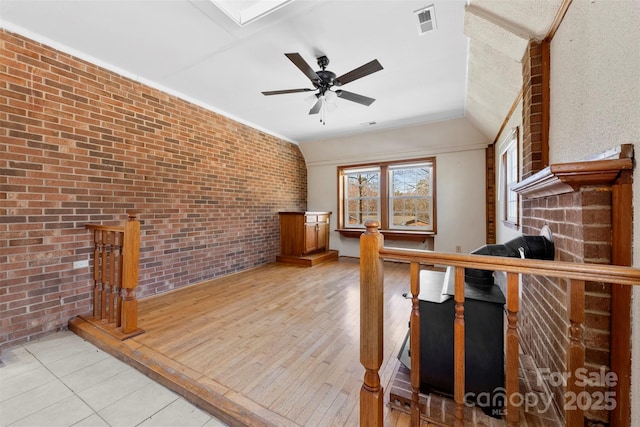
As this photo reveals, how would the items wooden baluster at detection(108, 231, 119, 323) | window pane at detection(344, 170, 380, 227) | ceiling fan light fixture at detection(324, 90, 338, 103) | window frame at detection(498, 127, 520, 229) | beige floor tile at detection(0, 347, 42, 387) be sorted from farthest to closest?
1. window pane at detection(344, 170, 380, 227)
2. window frame at detection(498, 127, 520, 229)
3. ceiling fan light fixture at detection(324, 90, 338, 103)
4. wooden baluster at detection(108, 231, 119, 323)
5. beige floor tile at detection(0, 347, 42, 387)

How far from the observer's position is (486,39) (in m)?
2.15

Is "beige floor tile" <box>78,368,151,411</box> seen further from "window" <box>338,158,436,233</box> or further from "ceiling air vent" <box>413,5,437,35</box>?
"window" <box>338,158,436,233</box>

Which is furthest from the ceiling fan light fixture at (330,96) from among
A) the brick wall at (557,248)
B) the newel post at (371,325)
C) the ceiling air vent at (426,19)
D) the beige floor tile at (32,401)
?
the beige floor tile at (32,401)

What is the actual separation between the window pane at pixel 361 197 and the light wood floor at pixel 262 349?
2.71 meters

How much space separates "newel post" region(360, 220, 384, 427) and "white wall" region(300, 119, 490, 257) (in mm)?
4308

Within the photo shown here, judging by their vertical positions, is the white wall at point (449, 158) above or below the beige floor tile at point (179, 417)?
above

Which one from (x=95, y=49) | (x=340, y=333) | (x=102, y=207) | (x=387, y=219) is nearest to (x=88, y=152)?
(x=102, y=207)

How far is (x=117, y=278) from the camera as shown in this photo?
2.32 m

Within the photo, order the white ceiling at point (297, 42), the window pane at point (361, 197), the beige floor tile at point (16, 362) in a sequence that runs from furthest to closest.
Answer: the window pane at point (361, 197), the white ceiling at point (297, 42), the beige floor tile at point (16, 362)

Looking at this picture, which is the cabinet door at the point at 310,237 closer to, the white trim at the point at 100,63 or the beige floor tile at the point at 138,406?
the white trim at the point at 100,63

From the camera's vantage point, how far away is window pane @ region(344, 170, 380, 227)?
19.2 feet

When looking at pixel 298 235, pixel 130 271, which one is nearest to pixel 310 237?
pixel 298 235

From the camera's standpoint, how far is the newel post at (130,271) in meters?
2.20

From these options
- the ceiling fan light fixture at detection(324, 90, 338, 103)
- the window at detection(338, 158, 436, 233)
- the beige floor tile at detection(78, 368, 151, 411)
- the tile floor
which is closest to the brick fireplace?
the tile floor
